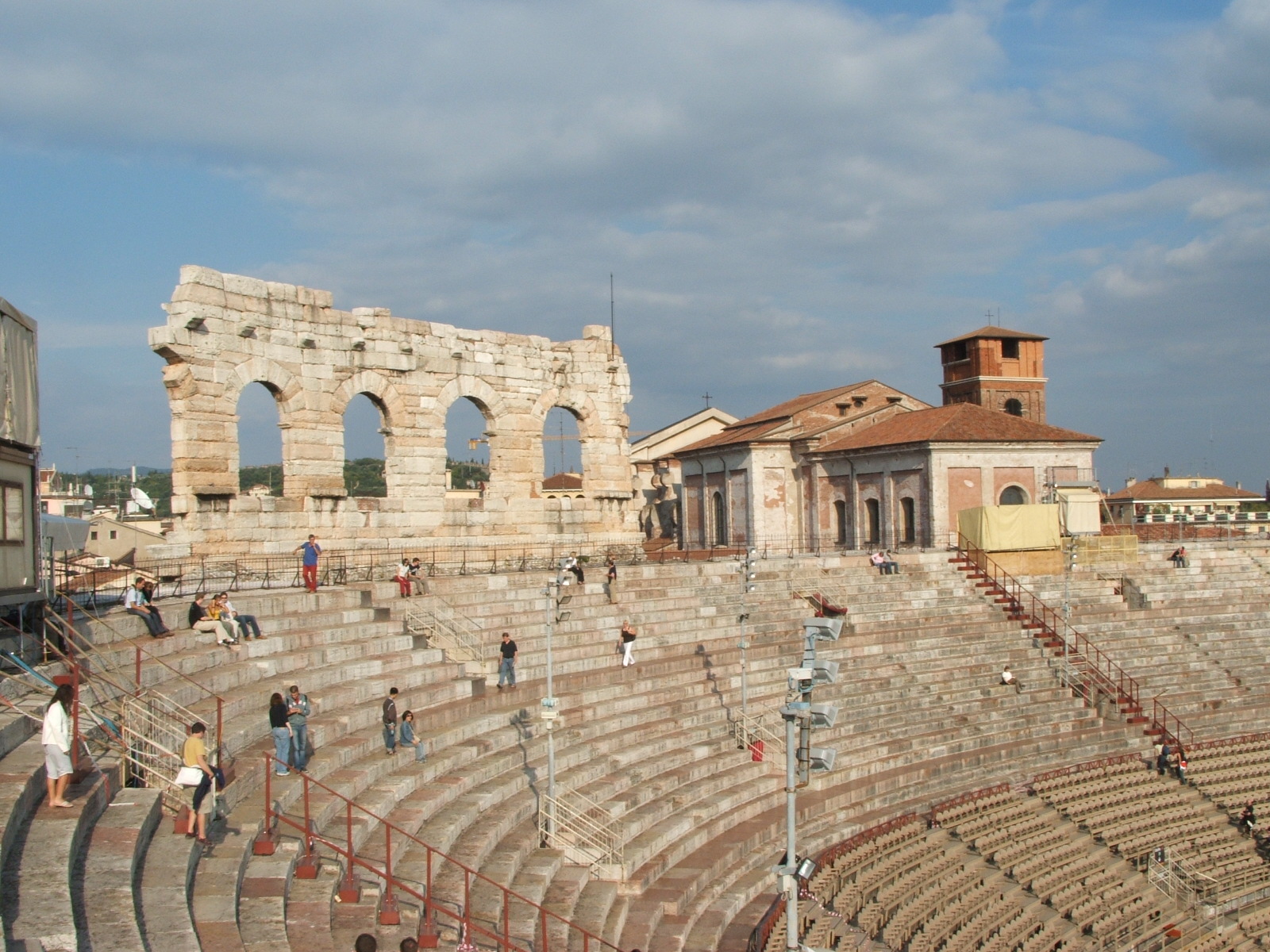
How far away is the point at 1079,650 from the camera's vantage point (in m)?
31.0

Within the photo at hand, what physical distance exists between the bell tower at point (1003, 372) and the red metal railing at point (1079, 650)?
2711 cm

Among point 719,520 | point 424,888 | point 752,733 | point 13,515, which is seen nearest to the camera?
point 424,888

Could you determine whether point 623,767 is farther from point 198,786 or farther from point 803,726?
point 198,786

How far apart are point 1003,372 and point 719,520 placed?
834 inches

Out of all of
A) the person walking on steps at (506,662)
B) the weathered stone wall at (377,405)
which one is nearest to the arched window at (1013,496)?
the weathered stone wall at (377,405)

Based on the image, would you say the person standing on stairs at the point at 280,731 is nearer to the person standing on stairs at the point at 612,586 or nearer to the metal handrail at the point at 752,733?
the metal handrail at the point at 752,733

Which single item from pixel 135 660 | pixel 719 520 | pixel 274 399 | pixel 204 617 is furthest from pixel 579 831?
pixel 719 520

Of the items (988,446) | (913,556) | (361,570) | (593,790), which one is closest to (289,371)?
(361,570)

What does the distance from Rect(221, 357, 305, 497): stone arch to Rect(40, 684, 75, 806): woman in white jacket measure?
1423cm

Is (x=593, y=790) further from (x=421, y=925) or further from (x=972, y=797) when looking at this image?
(x=972, y=797)

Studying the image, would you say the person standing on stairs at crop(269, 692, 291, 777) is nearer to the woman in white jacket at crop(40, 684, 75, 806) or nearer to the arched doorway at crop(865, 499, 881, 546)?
the woman in white jacket at crop(40, 684, 75, 806)

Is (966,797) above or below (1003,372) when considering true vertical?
below

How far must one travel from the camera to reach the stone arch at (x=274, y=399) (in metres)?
24.1

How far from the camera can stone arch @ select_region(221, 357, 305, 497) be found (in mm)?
24125
